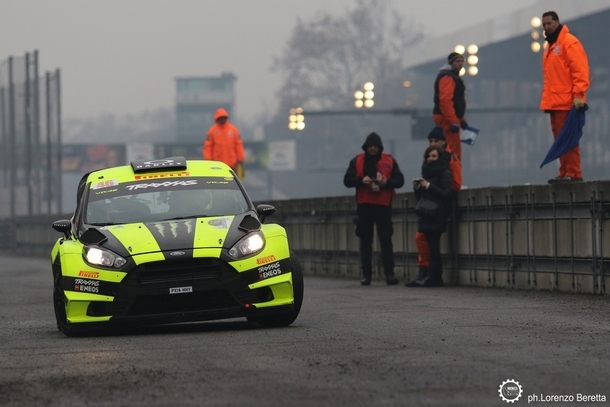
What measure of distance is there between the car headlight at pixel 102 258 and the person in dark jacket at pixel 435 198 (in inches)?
257

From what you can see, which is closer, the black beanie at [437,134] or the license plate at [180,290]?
the license plate at [180,290]

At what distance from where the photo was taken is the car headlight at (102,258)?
1103 centimetres

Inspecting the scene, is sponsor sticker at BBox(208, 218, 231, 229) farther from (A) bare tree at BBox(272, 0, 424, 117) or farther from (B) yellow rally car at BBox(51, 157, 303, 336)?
(A) bare tree at BBox(272, 0, 424, 117)

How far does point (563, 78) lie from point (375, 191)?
3.53m

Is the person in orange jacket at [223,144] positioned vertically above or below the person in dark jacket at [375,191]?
above

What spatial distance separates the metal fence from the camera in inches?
1775

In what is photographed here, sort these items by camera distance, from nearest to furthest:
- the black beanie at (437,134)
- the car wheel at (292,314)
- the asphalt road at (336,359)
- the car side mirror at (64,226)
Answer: the asphalt road at (336,359) → the car wheel at (292,314) → the car side mirror at (64,226) → the black beanie at (437,134)

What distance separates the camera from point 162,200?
12.2 metres

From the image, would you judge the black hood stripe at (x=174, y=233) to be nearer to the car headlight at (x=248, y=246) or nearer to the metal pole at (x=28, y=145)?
the car headlight at (x=248, y=246)

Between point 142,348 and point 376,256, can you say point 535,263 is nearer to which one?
point 376,256

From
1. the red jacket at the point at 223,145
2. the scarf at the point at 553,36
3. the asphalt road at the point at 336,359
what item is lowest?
the asphalt road at the point at 336,359

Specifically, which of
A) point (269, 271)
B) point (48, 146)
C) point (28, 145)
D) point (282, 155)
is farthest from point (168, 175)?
point (282, 155)

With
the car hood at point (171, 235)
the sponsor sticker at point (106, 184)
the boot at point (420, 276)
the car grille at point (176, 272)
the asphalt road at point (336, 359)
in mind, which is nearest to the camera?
the asphalt road at point (336, 359)

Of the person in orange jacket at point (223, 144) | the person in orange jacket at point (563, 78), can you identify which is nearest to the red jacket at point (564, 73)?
the person in orange jacket at point (563, 78)
